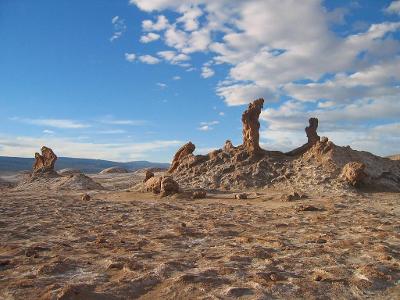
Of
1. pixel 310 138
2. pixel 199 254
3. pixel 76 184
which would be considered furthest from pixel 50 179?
pixel 199 254

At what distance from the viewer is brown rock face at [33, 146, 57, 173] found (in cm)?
3114

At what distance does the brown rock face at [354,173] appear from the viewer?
66.5 feet

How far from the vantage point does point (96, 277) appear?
249 inches

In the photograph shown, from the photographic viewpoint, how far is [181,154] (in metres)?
27.7

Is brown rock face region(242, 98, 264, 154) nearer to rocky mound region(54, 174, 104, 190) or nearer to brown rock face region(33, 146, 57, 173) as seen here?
rocky mound region(54, 174, 104, 190)

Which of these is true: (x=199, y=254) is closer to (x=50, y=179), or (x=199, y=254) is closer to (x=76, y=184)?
(x=76, y=184)

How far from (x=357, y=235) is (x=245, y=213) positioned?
4.91 metres

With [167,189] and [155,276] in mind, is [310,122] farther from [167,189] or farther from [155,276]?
[155,276]

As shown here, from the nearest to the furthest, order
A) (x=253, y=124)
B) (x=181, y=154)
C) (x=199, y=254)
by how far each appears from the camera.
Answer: (x=199, y=254) < (x=253, y=124) < (x=181, y=154)

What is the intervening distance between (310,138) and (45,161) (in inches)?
732

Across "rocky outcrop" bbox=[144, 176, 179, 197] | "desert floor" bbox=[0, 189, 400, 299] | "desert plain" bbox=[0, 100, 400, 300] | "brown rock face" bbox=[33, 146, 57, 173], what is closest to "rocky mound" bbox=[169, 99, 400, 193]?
"desert plain" bbox=[0, 100, 400, 300]

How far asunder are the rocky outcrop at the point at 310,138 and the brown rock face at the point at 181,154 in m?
6.06

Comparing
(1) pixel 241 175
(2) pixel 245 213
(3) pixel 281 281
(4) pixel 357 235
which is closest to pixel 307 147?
(1) pixel 241 175

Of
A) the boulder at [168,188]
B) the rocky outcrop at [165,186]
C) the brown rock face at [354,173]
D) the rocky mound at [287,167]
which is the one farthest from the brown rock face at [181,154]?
the brown rock face at [354,173]
